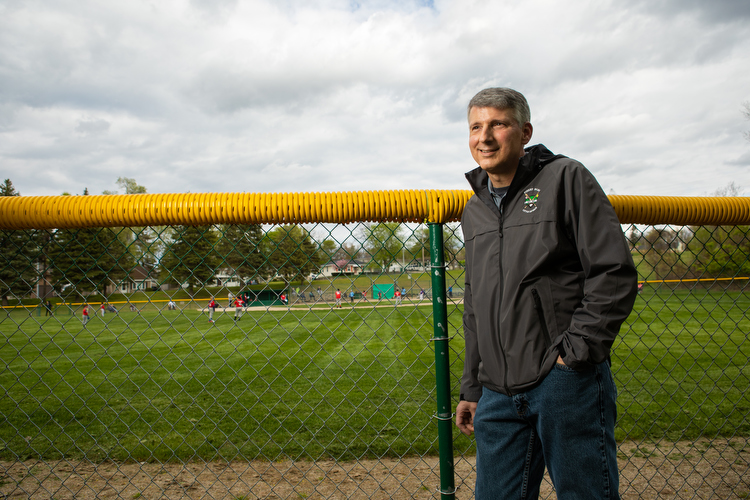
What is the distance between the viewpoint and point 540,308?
138 centimetres

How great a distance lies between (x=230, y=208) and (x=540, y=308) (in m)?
1.37

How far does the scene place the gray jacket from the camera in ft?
4.10

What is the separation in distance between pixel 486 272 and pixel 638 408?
501 cm

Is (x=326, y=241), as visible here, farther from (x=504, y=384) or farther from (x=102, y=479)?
(x=102, y=479)

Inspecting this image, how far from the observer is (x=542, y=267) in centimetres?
137

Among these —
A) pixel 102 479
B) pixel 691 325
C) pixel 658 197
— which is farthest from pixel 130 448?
pixel 691 325

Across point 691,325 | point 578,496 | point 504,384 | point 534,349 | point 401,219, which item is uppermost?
point 401,219

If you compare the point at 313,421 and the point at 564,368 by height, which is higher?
the point at 564,368

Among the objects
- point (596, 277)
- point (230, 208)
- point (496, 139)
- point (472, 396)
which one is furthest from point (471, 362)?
point (230, 208)

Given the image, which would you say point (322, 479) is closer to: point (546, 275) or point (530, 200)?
point (546, 275)

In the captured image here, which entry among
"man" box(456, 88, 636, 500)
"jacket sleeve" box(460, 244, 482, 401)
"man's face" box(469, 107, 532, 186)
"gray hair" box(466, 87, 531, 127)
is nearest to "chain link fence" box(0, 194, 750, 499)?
"jacket sleeve" box(460, 244, 482, 401)

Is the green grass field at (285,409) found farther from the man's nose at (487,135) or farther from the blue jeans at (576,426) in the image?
the man's nose at (487,135)

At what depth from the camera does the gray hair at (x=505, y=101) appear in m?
1.53

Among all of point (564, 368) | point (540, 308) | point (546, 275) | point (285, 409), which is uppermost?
point (546, 275)
